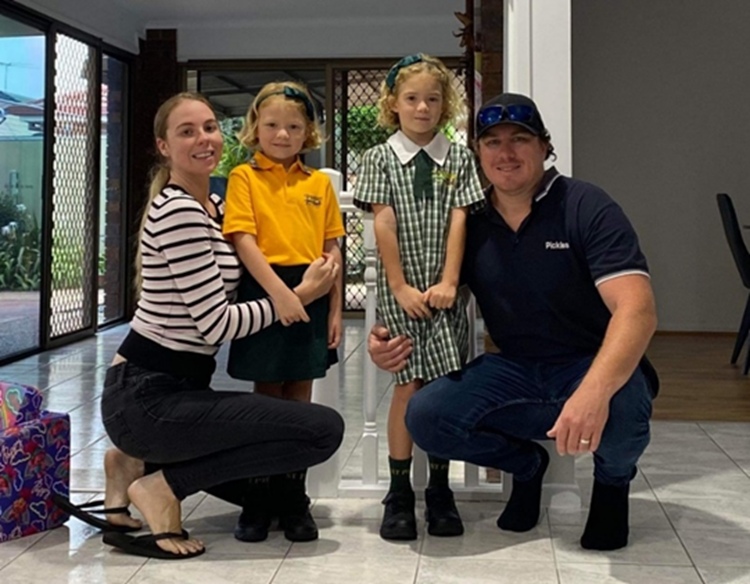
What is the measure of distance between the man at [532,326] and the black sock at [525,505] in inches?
1.9

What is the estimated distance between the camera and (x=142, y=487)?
7.91ft

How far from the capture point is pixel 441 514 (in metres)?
2.58

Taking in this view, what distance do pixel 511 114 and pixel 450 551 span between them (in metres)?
1.08

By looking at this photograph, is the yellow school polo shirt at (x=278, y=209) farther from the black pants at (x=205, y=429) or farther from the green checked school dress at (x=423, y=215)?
the black pants at (x=205, y=429)

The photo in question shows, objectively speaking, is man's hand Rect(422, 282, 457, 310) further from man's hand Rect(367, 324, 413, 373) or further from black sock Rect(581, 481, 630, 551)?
black sock Rect(581, 481, 630, 551)

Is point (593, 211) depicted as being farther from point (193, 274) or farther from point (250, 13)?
point (250, 13)

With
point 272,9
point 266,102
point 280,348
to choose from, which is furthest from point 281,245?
point 272,9

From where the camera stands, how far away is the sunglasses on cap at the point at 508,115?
2.44 meters

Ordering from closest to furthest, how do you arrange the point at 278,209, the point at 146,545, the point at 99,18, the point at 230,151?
the point at 146,545 < the point at 278,209 < the point at 99,18 < the point at 230,151

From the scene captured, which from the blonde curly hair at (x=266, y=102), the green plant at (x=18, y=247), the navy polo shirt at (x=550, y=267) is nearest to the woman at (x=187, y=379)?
the blonde curly hair at (x=266, y=102)

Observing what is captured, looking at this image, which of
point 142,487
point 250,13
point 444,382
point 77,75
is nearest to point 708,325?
point 250,13

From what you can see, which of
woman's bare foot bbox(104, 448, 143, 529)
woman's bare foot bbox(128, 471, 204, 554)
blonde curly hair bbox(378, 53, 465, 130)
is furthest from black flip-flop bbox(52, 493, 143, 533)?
blonde curly hair bbox(378, 53, 465, 130)

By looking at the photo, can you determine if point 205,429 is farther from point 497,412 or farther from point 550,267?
point 550,267

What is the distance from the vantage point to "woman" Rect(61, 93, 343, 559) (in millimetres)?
2342
